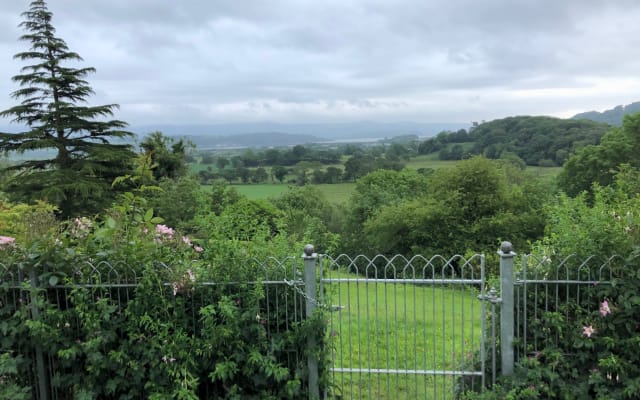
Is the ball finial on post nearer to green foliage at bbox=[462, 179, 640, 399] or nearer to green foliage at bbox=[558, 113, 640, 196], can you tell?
green foliage at bbox=[462, 179, 640, 399]

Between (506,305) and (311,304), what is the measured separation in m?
1.67

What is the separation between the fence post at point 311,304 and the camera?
395 cm

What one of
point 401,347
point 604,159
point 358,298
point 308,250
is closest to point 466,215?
point 604,159

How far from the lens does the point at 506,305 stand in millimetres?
3889

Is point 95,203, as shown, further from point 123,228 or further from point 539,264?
point 539,264

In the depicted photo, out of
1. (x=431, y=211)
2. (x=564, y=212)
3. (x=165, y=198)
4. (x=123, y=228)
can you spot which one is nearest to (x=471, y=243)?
(x=431, y=211)

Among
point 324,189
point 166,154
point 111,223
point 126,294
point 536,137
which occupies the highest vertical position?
point 536,137

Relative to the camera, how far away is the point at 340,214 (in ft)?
135

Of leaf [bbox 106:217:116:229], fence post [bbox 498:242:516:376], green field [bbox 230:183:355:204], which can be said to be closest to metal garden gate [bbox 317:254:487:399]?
fence post [bbox 498:242:516:376]

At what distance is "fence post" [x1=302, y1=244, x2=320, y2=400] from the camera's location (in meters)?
3.95

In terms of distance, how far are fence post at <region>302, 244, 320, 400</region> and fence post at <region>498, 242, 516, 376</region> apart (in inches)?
62.8

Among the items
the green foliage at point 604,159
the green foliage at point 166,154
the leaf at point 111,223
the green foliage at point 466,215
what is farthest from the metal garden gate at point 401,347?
the green foliage at point 166,154

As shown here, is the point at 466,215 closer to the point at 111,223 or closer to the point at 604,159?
the point at 604,159

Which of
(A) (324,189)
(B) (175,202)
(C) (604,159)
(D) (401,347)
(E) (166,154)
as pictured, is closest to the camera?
(D) (401,347)
